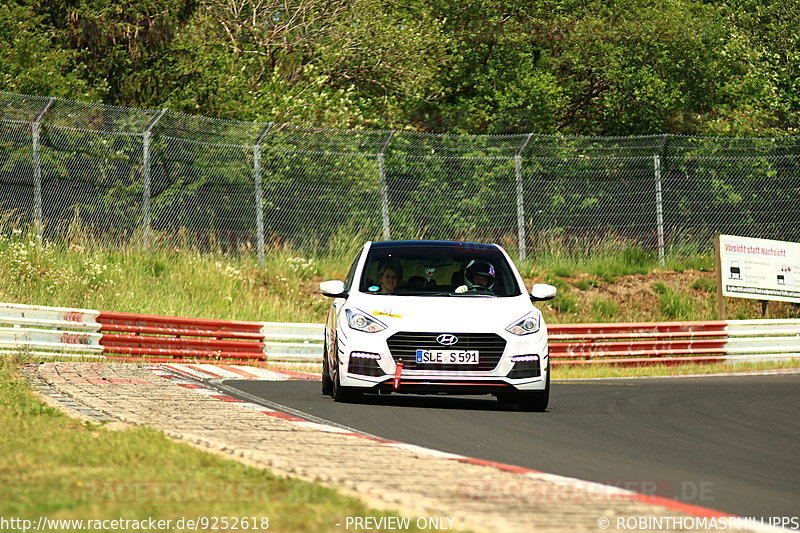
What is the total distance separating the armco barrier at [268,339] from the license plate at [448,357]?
23.3 ft

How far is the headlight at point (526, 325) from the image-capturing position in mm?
11781

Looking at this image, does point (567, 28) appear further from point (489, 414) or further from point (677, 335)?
point (489, 414)

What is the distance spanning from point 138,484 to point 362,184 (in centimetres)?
1772

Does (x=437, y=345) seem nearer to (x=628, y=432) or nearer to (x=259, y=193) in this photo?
(x=628, y=432)

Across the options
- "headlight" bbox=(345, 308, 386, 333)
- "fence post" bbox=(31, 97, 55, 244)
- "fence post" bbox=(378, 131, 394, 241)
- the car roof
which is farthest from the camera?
"fence post" bbox=(378, 131, 394, 241)

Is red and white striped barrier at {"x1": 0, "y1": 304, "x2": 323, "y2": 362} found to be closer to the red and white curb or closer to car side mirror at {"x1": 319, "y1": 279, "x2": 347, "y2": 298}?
the red and white curb

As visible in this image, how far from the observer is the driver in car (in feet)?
42.0

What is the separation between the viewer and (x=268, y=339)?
19625mm

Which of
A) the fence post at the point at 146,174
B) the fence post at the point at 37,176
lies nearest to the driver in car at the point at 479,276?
the fence post at the point at 146,174

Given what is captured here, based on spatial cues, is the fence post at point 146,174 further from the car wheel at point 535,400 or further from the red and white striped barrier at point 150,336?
the car wheel at point 535,400

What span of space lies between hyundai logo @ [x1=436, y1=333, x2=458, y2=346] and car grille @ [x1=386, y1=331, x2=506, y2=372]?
0.02 metres

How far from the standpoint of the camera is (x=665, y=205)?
25859 mm

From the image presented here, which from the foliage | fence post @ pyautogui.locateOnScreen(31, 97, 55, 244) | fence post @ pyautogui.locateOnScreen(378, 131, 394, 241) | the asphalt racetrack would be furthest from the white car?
the foliage

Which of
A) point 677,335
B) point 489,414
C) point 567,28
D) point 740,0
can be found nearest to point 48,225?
point 677,335
